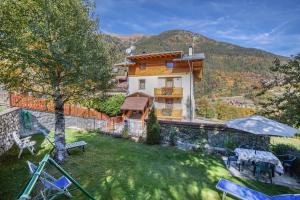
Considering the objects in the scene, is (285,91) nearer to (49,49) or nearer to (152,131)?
(152,131)

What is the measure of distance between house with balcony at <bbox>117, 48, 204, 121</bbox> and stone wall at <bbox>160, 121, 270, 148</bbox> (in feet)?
37.3

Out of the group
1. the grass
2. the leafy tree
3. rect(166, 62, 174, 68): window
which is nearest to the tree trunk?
the grass

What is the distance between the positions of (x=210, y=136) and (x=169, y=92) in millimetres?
14150

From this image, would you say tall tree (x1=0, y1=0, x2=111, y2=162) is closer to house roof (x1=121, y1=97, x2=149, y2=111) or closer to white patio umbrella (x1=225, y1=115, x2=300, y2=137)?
white patio umbrella (x1=225, y1=115, x2=300, y2=137)

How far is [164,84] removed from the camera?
82.0 feet

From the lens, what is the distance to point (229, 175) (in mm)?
7375

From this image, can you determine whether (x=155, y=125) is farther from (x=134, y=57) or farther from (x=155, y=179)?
(x=134, y=57)

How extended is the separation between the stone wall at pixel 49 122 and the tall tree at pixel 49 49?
19.3ft

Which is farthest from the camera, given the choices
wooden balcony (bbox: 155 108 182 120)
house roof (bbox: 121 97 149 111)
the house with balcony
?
wooden balcony (bbox: 155 108 182 120)

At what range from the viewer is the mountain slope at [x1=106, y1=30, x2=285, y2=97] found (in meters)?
63.2

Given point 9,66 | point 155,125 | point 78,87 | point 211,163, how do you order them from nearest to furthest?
point 9,66 → point 78,87 → point 211,163 → point 155,125

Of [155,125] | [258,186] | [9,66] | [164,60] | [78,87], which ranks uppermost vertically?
[164,60]

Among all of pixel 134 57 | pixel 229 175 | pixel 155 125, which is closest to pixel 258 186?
pixel 229 175

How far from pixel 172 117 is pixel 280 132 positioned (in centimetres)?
1760
